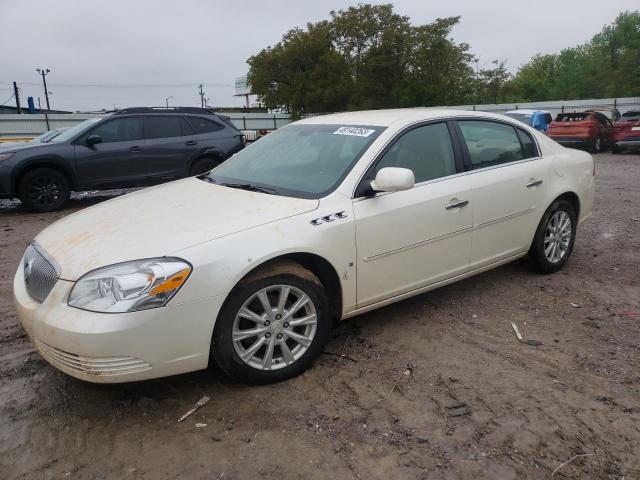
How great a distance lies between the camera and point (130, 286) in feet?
8.68

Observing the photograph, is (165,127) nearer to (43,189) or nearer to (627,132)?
(43,189)

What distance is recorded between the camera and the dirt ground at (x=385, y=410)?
8.08ft

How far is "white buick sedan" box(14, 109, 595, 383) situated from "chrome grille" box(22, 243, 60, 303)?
12 millimetres

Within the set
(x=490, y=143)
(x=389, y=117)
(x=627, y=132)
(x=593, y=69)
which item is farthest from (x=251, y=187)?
(x=593, y=69)

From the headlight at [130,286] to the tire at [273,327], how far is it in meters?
0.34

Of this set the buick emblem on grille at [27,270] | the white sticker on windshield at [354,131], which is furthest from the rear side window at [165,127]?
the buick emblem on grille at [27,270]

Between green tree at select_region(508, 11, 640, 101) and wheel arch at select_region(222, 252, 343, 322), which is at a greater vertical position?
green tree at select_region(508, 11, 640, 101)

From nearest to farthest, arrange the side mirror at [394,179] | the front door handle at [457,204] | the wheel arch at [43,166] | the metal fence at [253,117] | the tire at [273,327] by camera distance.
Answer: the tire at [273,327], the side mirror at [394,179], the front door handle at [457,204], the wheel arch at [43,166], the metal fence at [253,117]

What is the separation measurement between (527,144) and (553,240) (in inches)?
36.4

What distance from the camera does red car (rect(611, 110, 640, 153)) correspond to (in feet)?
55.4

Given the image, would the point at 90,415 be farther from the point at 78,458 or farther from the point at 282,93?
the point at 282,93

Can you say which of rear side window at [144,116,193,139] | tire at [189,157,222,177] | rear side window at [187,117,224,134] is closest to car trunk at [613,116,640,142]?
rear side window at [187,117,224,134]

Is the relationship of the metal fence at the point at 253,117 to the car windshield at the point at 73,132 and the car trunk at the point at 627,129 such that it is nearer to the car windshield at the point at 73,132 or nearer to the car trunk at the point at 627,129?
the car trunk at the point at 627,129

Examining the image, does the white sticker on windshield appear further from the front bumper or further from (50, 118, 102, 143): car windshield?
(50, 118, 102, 143): car windshield
